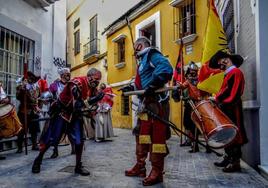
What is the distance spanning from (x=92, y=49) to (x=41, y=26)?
11.0 meters

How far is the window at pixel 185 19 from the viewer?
11666 mm

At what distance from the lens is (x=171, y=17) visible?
12.6 m

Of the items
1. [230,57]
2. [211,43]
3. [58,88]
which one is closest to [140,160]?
[230,57]

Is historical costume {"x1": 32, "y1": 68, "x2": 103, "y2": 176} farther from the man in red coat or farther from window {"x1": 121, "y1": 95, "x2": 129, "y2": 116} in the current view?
window {"x1": 121, "y1": 95, "x2": 129, "y2": 116}

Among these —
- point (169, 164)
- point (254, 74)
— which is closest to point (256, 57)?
point (254, 74)

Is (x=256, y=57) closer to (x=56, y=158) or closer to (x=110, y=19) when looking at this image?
(x=56, y=158)

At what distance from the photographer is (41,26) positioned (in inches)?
400

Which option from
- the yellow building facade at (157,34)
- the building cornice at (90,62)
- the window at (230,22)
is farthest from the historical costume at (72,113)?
the building cornice at (90,62)

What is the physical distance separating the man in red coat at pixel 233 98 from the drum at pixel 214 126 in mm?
519

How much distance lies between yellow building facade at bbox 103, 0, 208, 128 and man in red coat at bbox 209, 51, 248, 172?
3884mm

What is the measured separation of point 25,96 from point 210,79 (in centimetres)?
389

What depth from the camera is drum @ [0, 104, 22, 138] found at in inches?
258

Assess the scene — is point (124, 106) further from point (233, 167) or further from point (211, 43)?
point (233, 167)

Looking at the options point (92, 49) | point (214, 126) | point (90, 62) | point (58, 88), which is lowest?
point (214, 126)
